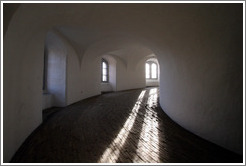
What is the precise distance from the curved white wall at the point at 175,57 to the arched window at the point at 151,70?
1279 centimetres

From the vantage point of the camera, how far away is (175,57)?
3.87 m

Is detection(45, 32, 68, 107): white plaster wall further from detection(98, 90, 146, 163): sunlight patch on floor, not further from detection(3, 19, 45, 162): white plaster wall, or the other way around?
detection(98, 90, 146, 163): sunlight patch on floor

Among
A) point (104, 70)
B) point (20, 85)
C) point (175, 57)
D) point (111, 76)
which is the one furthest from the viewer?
point (111, 76)

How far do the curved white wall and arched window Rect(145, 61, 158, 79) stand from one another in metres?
12.8

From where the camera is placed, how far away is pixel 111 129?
3.29 meters

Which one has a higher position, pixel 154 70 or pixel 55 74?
pixel 154 70

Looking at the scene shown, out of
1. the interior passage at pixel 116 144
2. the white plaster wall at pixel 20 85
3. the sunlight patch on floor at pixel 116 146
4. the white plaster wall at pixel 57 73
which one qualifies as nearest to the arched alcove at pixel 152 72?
the white plaster wall at pixel 57 73

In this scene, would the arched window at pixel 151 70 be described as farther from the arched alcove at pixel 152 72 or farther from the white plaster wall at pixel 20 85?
the white plaster wall at pixel 20 85

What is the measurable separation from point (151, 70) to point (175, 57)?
13.5 m

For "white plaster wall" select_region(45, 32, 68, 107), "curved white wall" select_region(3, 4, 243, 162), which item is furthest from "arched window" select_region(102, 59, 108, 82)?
"curved white wall" select_region(3, 4, 243, 162)

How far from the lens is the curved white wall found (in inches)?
85.4

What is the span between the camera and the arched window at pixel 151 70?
670 inches

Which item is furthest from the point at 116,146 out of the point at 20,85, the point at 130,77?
the point at 130,77

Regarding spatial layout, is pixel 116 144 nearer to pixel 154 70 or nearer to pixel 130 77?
pixel 130 77
